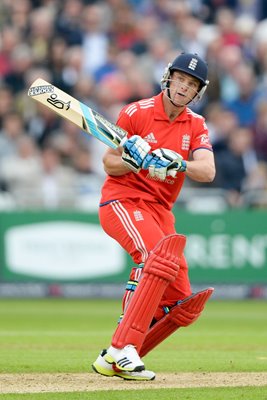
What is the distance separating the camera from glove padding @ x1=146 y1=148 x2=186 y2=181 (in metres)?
6.59

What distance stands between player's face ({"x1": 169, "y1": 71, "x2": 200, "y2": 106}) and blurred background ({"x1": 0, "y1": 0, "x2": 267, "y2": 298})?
310 inches

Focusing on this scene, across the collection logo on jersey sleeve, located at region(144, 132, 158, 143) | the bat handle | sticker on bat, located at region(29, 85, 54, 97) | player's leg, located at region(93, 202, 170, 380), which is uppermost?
sticker on bat, located at region(29, 85, 54, 97)

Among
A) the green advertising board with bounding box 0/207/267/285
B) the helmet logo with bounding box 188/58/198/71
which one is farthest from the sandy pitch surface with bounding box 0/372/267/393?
the green advertising board with bounding box 0/207/267/285

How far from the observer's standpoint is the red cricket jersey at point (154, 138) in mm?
7043

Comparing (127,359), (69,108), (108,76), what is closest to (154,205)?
(69,108)

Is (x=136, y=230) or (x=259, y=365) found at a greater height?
(x=136, y=230)

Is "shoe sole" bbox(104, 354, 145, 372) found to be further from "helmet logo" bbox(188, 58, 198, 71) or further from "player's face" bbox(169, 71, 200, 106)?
"helmet logo" bbox(188, 58, 198, 71)

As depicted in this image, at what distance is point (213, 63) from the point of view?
15930 mm

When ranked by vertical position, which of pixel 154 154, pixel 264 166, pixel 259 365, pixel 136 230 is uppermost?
pixel 264 166

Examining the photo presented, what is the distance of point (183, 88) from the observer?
22.9 ft

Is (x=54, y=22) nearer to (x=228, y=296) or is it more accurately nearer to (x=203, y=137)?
(x=228, y=296)

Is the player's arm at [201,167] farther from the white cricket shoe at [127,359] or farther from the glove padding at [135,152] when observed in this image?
the white cricket shoe at [127,359]

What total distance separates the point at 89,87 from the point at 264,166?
2.80 meters

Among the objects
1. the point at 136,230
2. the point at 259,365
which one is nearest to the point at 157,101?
the point at 136,230
